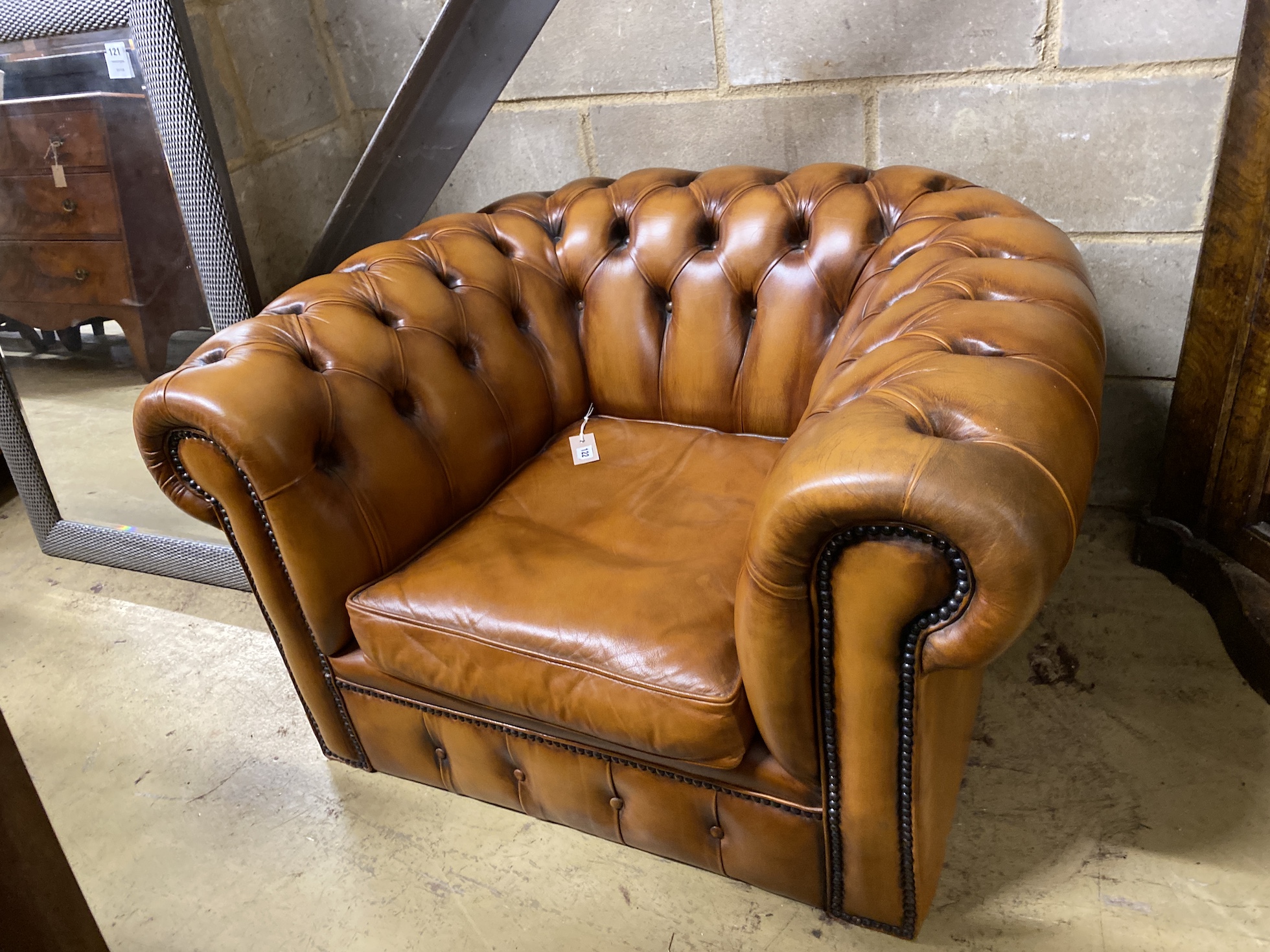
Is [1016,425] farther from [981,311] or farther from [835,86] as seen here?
[835,86]

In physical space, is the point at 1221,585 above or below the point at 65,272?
below

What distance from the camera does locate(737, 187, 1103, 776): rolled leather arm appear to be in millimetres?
807

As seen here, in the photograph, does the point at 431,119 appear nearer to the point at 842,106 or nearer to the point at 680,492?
the point at 842,106

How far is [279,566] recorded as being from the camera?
1315 millimetres

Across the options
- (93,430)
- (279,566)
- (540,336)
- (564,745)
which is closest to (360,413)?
(279,566)

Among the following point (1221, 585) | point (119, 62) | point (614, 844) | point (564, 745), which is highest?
point (119, 62)

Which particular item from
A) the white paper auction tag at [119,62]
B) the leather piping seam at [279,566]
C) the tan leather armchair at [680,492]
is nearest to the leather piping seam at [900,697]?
the tan leather armchair at [680,492]

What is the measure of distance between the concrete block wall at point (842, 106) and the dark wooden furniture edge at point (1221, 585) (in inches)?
8.2

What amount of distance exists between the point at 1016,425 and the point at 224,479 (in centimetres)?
100

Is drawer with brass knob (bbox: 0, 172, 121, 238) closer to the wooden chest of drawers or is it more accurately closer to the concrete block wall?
the wooden chest of drawers

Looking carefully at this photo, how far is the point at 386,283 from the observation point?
4.88 ft

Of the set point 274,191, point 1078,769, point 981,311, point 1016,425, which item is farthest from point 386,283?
point 1078,769

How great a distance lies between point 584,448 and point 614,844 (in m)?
0.64

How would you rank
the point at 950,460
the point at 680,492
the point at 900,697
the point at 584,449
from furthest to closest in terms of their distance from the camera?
1. the point at 584,449
2. the point at 680,492
3. the point at 900,697
4. the point at 950,460
